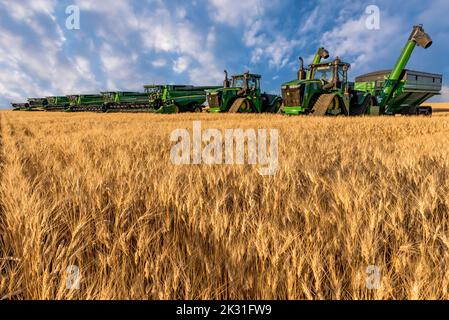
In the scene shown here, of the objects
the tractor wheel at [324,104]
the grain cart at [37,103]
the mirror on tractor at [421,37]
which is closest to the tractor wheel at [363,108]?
the tractor wheel at [324,104]

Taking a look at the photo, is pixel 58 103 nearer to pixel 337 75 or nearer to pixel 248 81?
pixel 248 81

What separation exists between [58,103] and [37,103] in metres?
4.86

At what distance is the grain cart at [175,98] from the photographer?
19.9 m

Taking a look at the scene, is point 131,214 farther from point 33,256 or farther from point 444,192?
point 444,192

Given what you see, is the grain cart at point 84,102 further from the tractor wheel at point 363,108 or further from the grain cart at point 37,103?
the tractor wheel at point 363,108

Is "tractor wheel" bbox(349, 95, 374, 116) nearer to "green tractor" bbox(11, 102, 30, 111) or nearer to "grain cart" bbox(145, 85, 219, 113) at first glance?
"grain cart" bbox(145, 85, 219, 113)

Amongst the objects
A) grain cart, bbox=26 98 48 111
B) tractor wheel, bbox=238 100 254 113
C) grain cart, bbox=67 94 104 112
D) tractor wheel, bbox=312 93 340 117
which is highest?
grain cart, bbox=26 98 48 111

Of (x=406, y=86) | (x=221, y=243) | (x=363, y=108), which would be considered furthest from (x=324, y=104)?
(x=221, y=243)

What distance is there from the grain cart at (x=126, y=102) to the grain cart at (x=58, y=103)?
8133mm

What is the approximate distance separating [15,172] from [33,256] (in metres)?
1.32

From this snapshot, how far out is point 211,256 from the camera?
102cm

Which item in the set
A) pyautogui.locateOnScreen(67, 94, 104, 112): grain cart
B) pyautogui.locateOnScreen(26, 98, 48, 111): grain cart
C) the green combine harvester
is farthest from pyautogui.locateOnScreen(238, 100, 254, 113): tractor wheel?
pyautogui.locateOnScreen(26, 98, 48, 111): grain cart

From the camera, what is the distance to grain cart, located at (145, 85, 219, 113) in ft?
65.4
